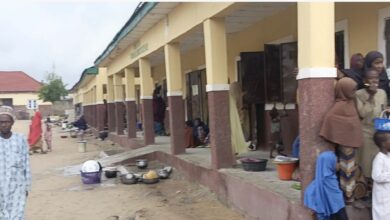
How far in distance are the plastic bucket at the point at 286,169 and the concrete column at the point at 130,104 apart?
34.2 ft

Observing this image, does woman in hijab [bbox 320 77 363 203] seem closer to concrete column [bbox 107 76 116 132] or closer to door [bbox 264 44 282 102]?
door [bbox 264 44 282 102]

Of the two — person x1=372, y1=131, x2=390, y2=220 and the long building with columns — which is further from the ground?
the long building with columns

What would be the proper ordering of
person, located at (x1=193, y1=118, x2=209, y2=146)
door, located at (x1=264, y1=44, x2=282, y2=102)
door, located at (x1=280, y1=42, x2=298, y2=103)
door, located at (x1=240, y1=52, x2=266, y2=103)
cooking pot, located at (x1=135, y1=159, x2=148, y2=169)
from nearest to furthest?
door, located at (x1=280, y1=42, x2=298, y2=103)
door, located at (x1=264, y1=44, x2=282, y2=102)
door, located at (x1=240, y1=52, x2=266, y2=103)
cooking pot, located at (x1=135, y1=159, x2=148, y2=169)
person, located at (x1=193, y1=118, x2=209, y2=146)

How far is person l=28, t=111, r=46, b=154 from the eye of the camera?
17609 millimetres

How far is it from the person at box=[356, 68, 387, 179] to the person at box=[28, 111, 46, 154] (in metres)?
14.7

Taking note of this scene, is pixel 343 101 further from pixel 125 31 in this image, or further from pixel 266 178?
pixel 125 31

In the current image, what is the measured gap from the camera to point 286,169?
6211 mm

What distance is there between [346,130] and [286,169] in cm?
181

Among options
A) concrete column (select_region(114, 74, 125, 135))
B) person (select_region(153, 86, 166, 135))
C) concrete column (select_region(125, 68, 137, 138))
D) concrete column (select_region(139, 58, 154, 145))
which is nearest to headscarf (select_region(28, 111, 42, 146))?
concrete column (select_region(114, 74, 125, 135))

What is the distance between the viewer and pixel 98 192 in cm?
975

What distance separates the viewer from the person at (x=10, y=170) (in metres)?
4.94

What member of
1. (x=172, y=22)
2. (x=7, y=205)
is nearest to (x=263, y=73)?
(x=172, y=22)

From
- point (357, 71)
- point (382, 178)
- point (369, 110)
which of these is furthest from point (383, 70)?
point (382, 178)

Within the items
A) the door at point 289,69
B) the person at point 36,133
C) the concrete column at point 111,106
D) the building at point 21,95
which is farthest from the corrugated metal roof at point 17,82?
the door at point 289,69
